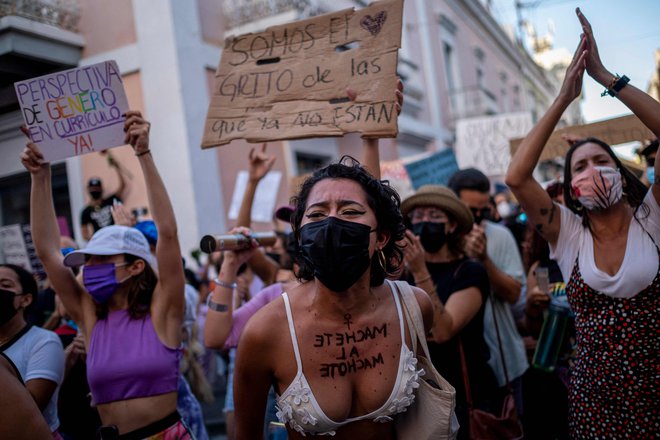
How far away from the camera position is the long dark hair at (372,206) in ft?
6.47

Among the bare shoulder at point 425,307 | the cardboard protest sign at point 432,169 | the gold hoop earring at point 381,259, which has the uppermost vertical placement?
the cardboard protest sign at point 432,169

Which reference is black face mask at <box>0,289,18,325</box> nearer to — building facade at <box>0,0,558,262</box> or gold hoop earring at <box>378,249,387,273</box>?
gold hoop earring at <box>378,249,387,273</box>

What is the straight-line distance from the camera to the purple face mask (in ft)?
8.65

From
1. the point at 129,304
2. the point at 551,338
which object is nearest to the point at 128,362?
the point at 129,304

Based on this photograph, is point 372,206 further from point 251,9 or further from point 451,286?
point 251,9

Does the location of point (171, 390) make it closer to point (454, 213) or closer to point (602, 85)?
point (454, 213)

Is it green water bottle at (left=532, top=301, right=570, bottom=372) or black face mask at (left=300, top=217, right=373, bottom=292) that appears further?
green water bottle at (left=532, top=301, right=570, bottom=372)

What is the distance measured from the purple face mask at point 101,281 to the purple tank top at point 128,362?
13cm

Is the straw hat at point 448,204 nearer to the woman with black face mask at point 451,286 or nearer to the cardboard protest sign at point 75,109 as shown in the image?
the woman with black face mask at point 451,286

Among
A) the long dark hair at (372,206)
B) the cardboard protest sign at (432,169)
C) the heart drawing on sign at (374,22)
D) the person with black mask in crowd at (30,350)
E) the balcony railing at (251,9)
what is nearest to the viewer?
the long dark hair at (372,206)

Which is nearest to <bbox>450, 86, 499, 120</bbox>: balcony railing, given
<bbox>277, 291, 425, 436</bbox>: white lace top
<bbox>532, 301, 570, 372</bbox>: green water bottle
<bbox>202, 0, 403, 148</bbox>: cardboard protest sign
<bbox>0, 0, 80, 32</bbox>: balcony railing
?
<bbox>0, 0, 80, 32</bbox>: balcony railing

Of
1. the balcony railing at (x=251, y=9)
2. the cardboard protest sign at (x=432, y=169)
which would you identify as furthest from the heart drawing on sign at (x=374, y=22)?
the balcony railing at (x=251, y=9)

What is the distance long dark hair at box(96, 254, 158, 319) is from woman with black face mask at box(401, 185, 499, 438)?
1.26 m

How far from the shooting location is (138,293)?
271 centimetres
